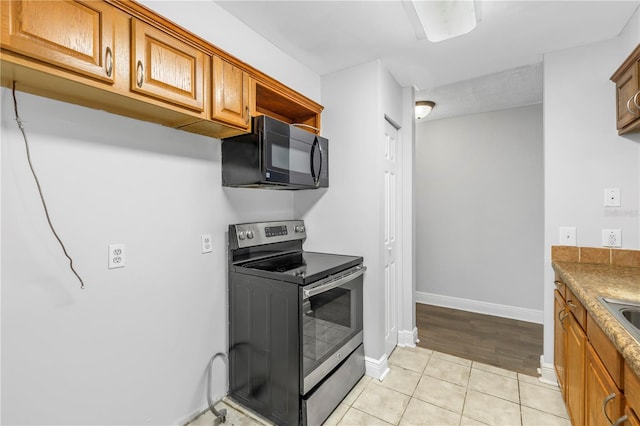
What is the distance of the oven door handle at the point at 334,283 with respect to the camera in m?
1.66

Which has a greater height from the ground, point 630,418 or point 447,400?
point 630,418

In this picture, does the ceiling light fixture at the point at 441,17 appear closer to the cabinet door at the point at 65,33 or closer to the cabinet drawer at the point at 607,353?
the cabinet door at the point at 65,33

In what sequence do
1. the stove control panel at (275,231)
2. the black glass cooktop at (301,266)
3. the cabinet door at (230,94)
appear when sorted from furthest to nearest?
the stove control panel at (275,231), the black glass cooktop at (301,266), the cabinet door at (230,94)

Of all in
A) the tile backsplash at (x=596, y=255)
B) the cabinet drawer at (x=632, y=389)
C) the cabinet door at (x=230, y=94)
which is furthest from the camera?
the tile backsplash at (x=596, y=255)

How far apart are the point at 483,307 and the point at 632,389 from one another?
3051 mm

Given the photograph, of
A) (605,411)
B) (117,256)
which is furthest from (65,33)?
(605,411)

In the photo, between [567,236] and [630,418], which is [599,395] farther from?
[567,236]

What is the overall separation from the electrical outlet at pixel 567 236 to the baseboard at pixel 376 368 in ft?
5.10

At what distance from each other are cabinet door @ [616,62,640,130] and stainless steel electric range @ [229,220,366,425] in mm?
1834

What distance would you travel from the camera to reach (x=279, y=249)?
2357 mm

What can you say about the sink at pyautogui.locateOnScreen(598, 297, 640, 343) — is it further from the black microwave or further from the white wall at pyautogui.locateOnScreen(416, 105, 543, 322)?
the white wall at pyautogui.locateOnScreen(416, 105, 543, 322)

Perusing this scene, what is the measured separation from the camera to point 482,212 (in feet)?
12.1

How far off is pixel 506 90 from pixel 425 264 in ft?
7.40

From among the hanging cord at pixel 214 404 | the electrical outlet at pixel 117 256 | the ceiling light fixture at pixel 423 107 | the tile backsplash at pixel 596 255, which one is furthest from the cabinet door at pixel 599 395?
the ceiling light fixture at pixel 423 107
